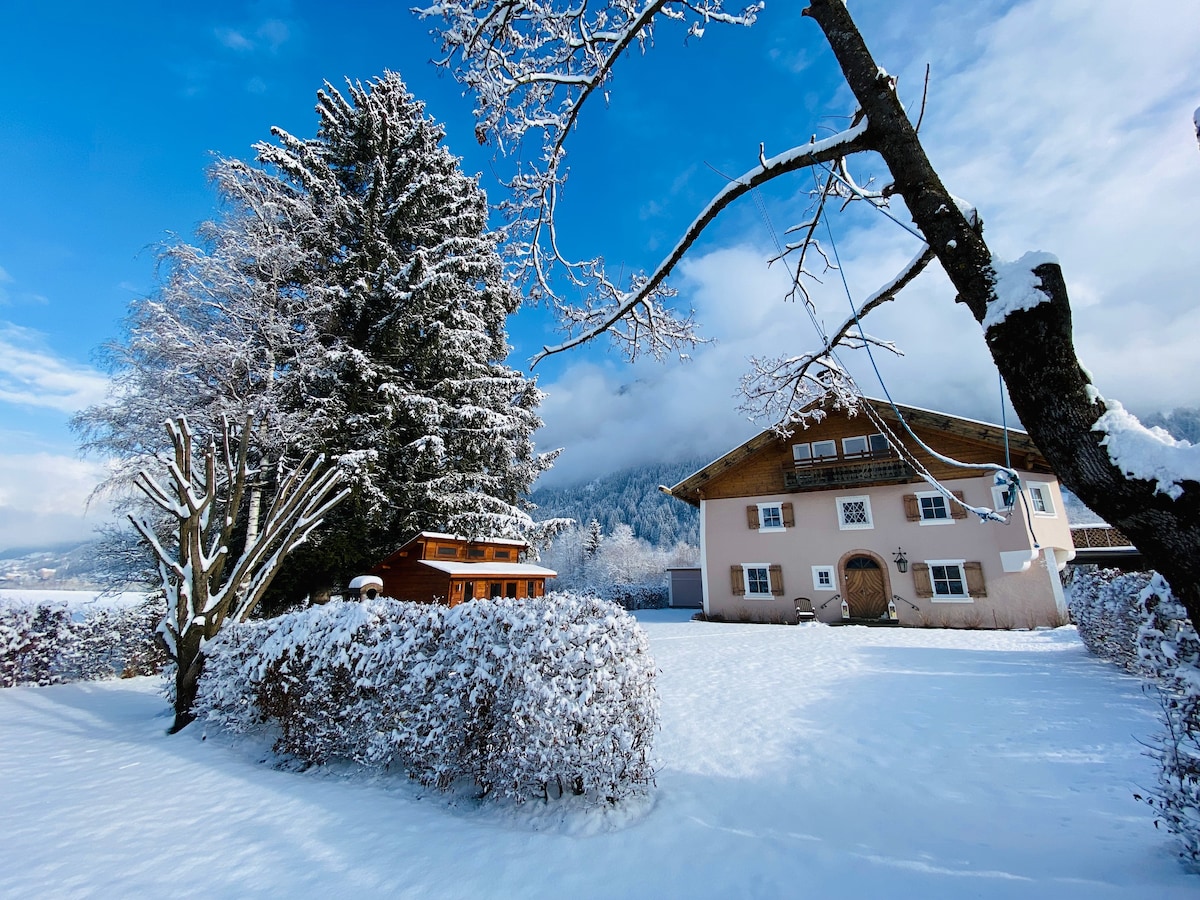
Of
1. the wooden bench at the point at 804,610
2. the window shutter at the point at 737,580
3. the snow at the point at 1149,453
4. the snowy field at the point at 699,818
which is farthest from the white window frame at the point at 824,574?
the snow at the point at 1149,453

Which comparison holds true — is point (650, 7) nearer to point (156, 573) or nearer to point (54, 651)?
point (54, 651)

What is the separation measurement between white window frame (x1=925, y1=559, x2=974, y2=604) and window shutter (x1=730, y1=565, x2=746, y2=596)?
626cm

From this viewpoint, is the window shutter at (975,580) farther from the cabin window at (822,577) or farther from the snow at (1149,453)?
the snow at (1149,453)

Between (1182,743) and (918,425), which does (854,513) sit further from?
(1182,743)

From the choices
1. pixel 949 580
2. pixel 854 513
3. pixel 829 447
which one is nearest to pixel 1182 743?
pixel 949 580

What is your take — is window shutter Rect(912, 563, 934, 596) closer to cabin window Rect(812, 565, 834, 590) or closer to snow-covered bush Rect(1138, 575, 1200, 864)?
cabin window Rect(812, 565, 834, 590)

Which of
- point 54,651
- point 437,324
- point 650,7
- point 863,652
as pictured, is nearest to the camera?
point 650,7

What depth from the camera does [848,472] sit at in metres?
18.1

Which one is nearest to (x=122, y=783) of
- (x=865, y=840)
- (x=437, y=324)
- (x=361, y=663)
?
(x=361, y=663)

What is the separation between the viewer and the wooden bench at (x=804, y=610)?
1694cm

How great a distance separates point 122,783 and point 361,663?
93.2 inches

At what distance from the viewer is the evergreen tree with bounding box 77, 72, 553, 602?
1220 cm

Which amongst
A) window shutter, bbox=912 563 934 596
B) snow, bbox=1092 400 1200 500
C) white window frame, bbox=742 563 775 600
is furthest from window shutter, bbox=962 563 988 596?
snow, bbox=1092 400 1200 500

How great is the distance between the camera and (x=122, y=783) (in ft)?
15.2
